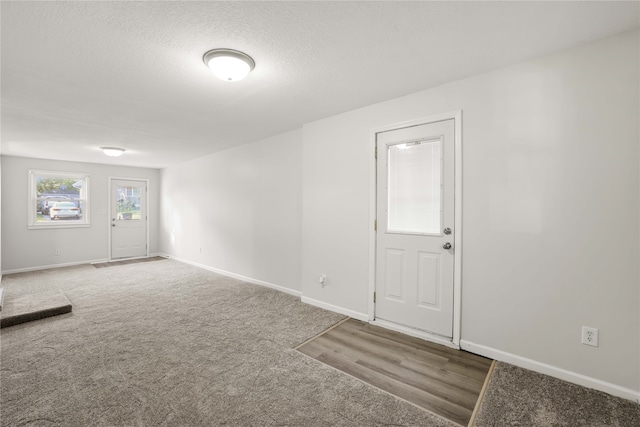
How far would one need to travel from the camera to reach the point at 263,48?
6.75 feet

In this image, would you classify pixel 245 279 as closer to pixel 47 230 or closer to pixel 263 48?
pixel 263 48

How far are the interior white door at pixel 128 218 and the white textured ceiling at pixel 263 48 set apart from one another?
4025 mm

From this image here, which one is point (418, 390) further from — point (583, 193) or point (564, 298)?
point (583, 193)

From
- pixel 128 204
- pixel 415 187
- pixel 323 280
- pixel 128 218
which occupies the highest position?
pixel 415 187

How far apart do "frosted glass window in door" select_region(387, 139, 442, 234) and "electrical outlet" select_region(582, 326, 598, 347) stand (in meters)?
1.27

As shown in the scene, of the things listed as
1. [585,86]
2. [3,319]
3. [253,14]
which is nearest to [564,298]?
[585,86]

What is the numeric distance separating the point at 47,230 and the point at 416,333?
7906 millimetres

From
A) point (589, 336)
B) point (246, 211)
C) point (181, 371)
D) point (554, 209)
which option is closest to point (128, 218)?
point (246, 211)

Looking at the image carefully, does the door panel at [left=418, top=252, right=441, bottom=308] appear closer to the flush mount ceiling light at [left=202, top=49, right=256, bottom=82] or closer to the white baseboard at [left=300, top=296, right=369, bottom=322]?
the white baseboard at [left=300, top=296, right=369, bottom=322]

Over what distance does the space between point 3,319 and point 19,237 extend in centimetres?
403

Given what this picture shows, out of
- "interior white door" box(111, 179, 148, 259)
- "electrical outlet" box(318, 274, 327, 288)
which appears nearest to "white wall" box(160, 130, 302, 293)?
"electrical outlet" box(318, 274, 327, 288)

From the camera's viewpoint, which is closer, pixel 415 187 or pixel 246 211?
pixel 415 187

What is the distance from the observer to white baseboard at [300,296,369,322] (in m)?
3.28

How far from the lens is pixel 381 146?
314 centimetres
